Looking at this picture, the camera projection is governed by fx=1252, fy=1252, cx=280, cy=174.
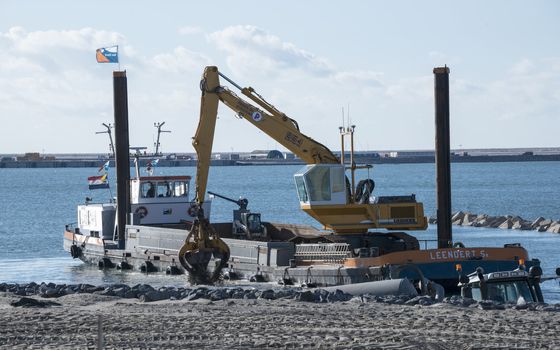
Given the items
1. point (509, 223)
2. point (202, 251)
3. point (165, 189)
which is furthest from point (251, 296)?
point (509, 223)

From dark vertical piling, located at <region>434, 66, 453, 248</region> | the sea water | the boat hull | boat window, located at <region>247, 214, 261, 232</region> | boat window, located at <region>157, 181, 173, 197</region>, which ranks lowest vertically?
the sea water

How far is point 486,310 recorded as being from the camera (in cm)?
1984

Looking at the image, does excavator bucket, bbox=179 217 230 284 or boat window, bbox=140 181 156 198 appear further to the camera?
boat window, bbox=140 181 156 198

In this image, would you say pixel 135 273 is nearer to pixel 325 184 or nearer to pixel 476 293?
pixel 325 184

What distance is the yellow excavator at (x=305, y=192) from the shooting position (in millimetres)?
30922

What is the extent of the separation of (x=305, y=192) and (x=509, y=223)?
3188 centimetres

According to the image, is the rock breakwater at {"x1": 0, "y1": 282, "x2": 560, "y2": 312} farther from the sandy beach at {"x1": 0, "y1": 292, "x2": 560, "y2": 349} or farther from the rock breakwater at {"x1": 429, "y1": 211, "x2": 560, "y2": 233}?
the rock breakwater at {"x1": 429, "y1": 211, "x2": 560, "y2": 233}

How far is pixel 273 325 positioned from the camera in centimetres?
1780

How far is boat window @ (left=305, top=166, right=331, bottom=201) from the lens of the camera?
1220 inches

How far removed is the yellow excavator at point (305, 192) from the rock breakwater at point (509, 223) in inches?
1061

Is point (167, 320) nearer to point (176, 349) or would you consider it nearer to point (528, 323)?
point (176, 349)

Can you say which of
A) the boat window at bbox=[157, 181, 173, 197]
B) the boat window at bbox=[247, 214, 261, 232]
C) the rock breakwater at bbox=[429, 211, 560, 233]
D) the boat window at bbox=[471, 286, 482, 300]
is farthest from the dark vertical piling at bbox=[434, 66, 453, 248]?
the rock breakwater at bbox=[429, 211, 560, 233]

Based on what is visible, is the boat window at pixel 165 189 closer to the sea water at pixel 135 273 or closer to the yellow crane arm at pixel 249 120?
the sea water at pixel 135 273

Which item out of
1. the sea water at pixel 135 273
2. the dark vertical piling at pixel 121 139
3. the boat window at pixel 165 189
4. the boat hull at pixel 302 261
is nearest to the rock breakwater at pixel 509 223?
the sea water at pixel 135 273
